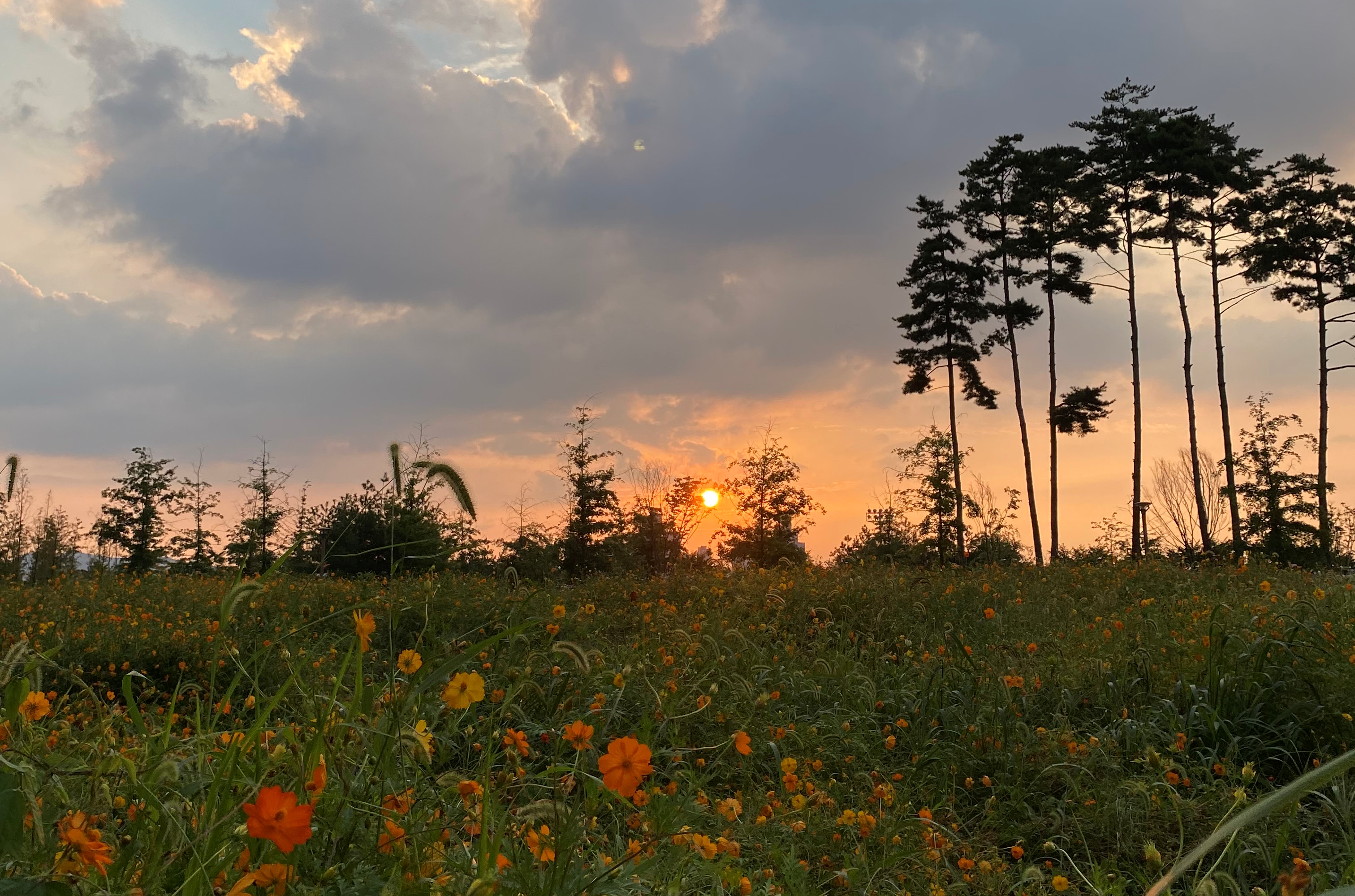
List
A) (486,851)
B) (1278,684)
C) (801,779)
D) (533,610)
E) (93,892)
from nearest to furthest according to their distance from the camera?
1. (93,892)
2. (486,851)
3. (801,779)
4. (1278,684)
5. (533,610)

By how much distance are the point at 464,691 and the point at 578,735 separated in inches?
12.4

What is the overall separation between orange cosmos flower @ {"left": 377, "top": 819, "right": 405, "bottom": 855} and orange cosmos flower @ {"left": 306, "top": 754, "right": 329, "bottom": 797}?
145 millimetres

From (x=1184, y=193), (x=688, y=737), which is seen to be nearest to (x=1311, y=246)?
(x=1184, y=193)

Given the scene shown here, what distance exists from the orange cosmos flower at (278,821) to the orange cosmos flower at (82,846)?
0.34 meters

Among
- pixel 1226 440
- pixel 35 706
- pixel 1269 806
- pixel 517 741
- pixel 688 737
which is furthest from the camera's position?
pixel 1226 440

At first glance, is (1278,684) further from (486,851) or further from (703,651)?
(486,851)

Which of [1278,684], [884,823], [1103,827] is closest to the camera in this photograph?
[884,823]

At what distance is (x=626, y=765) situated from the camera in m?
1.64

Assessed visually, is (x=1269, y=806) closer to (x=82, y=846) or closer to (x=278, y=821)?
(x=278, y=821)

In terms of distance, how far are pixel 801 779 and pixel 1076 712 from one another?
1.91 m

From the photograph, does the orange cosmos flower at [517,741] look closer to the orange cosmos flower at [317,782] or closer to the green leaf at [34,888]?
the orange cosmos flower at [317,782]

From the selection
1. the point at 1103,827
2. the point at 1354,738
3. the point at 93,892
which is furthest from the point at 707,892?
the point at 1354,738

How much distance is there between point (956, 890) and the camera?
A: 3.19 meters

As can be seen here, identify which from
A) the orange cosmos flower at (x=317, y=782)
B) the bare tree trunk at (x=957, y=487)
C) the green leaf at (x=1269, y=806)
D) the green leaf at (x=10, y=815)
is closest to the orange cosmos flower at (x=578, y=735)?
the orange cosmos flower at (x=317, y=782)
